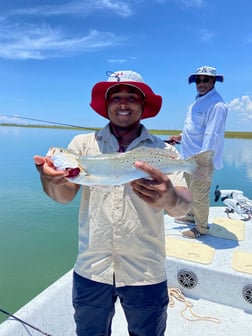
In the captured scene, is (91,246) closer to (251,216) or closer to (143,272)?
(143,272)

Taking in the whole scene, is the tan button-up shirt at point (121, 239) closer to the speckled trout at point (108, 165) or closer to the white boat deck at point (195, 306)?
the speckled trout at point (108, 165)

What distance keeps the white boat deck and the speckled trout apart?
5.44ft

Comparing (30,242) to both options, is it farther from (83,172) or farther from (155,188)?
(155,188)

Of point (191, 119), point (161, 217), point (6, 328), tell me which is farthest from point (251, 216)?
point (6, 328)

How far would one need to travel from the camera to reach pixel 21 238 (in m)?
7.27

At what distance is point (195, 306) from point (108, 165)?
2.74 meters

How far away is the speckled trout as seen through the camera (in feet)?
5.91

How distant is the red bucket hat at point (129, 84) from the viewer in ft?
6.79

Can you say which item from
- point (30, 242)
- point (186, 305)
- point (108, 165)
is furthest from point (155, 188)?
point (30, 242)

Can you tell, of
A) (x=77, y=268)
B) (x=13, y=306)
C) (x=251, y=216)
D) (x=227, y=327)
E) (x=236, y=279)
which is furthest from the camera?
(x=251, y=216)

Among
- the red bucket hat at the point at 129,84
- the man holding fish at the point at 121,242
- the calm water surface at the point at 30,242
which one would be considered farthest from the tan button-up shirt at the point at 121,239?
the calm water surface at the point at 30,242

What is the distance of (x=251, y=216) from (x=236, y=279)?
264cm

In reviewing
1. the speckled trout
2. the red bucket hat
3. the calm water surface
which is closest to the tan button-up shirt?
the speckled trout

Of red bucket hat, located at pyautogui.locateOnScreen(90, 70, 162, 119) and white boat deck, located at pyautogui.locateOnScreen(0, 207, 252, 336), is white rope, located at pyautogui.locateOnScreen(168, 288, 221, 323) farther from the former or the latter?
red bucket hat, located at pyautogui.locateOnScreen(90, 70, 162, 119)
